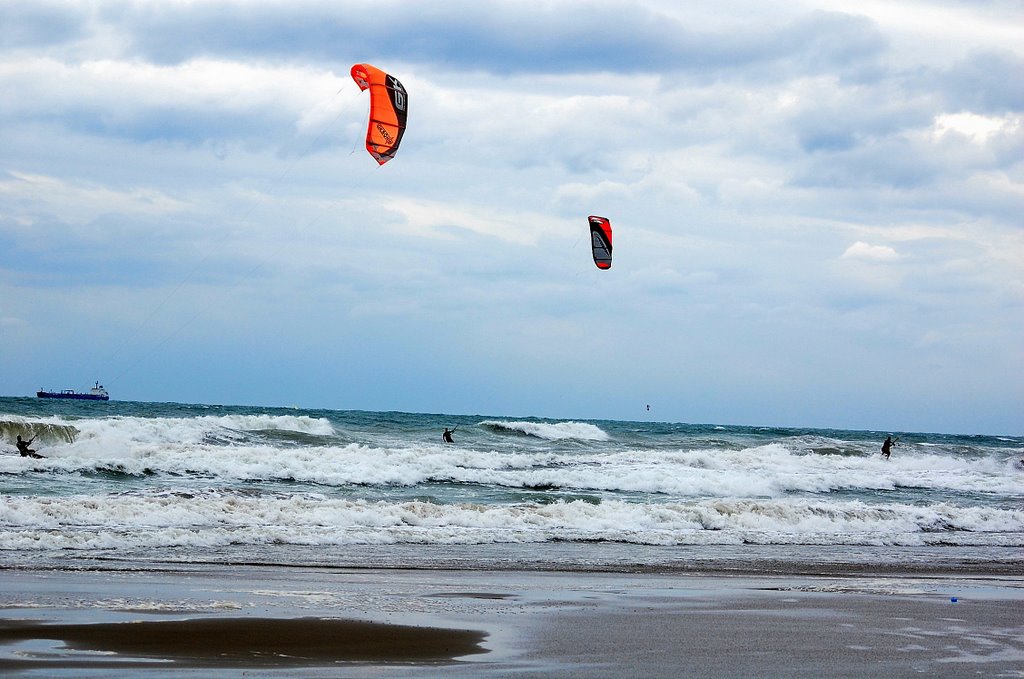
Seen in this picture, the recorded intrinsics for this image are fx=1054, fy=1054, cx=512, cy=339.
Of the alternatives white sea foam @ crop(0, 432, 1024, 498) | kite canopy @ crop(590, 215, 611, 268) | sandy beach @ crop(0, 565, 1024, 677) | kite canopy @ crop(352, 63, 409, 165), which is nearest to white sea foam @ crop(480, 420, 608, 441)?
white sea foam @ crop(0, 432, 1024, 498)

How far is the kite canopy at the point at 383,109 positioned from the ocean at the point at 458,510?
6013mm

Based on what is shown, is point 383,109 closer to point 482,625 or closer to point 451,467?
point 451,467

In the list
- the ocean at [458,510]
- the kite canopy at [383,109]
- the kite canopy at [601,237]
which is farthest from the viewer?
the kite canopy at [601,237]

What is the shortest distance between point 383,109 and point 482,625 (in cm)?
1194

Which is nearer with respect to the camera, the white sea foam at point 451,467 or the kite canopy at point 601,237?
the white sea foam at point 451,467

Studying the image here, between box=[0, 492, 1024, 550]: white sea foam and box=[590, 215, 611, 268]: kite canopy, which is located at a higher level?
box=[590, 215, 611, 268]: kite canopy

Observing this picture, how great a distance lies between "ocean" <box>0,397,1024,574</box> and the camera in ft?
40.8

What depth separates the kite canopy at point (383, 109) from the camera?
1786 centimetres

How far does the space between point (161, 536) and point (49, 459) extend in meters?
10.8

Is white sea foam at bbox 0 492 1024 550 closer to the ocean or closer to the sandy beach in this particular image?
the ocean

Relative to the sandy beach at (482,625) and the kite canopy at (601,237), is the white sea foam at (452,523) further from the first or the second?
the kite canopy at (601,237)

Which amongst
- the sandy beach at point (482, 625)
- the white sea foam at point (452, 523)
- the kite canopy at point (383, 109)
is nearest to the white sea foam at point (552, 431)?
the white sea foam at point (452, 523)

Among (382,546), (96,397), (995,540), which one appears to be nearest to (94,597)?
(382,546)

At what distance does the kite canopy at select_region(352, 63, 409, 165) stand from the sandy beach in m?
9.00
